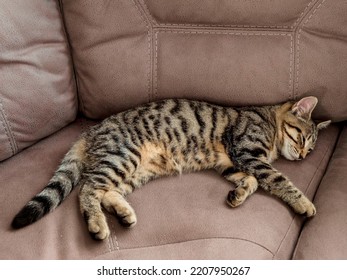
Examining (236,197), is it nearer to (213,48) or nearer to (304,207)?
(304,207)

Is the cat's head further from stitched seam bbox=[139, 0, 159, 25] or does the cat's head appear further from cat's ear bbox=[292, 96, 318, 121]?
stitched seam bbox=[139, 0, 159, 25]

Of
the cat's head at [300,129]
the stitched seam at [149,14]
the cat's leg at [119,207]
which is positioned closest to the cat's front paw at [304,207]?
the cat's head at [300,129]

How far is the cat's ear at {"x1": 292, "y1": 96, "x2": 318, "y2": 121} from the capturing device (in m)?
1.62

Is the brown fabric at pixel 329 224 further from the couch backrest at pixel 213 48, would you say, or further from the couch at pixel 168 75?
the couch backrest at pixel 213 48

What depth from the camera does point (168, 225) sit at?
4.29 feet

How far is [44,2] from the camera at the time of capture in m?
1.54

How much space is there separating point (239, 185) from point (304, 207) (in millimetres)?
214

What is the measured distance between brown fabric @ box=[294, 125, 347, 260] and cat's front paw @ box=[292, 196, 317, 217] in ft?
0.07

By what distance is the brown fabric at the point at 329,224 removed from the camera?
4.04 ft

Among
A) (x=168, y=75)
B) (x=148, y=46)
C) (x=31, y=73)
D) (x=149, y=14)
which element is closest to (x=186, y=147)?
(x=168, y=75)

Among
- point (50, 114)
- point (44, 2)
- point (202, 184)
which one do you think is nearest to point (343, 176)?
point (202, 184)
